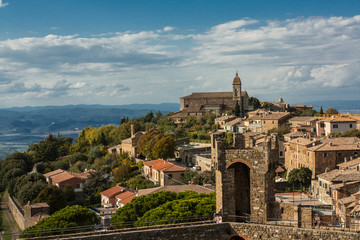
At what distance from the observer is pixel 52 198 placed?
150ft

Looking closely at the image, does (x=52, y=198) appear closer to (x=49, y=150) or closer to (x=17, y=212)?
(x=17, y=212)

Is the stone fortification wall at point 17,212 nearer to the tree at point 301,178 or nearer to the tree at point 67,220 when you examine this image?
the tree at point 67,220

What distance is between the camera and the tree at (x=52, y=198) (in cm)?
4541

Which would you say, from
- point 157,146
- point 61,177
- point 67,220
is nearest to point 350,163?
point 157,146

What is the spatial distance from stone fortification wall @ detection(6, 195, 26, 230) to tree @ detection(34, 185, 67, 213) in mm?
2406

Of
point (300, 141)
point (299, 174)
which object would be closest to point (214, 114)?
point (300, 141)

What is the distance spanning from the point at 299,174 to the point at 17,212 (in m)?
32.6

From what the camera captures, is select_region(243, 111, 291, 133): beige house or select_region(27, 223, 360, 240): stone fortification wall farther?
select_region(243, 111, 291, 133): beige house

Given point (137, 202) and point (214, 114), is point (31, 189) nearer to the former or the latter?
point (137, 202)

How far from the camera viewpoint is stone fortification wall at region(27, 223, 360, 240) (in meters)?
11.2

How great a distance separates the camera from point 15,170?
208 feet

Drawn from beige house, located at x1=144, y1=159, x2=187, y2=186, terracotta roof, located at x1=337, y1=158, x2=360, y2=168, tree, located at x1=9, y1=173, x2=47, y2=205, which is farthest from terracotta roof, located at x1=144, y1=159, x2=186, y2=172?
terracotta roof, located at x1=337, y1=158, x2=360, y2=168

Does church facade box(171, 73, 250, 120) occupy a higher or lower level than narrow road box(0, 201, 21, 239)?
higher

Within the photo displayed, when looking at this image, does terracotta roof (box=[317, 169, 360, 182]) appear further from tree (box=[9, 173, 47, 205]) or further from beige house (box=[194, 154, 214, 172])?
tree (box=[9, 173, 47, 205])
